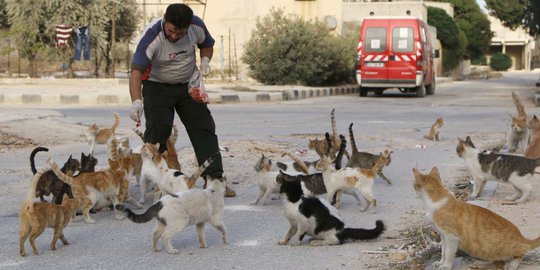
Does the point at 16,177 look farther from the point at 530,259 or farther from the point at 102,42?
the point at 102,42

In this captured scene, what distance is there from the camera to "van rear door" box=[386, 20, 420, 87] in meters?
24.9

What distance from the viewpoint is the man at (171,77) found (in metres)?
6.48

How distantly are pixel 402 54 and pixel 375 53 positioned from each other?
0.84 meters

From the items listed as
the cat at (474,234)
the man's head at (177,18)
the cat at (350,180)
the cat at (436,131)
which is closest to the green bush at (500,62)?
the cat at (436,131)

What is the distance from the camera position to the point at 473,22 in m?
63.8

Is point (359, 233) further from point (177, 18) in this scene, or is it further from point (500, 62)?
point (500, 62)

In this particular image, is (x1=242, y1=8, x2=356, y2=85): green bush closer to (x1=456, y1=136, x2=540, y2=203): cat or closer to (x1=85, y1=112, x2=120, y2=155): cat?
(x1=85, y1=112, x2=120, y2=155): cat

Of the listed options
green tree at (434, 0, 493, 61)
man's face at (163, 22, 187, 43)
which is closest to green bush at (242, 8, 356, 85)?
man's face at (163, 22, 187, 43)

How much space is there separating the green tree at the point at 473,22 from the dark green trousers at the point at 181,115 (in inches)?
2273

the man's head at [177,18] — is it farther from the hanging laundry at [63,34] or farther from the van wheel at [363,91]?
the hanging laundry at [63,34]

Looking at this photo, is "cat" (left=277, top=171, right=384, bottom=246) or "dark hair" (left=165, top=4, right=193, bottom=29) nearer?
"cat" (left=277, top=171, right=384, bottom=246)

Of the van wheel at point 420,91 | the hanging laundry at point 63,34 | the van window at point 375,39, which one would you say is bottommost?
the van wheel at point 420,91

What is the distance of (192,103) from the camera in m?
7.16

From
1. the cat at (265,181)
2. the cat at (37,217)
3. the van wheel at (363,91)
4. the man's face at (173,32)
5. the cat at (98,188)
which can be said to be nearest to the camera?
the cat at (37,217)
